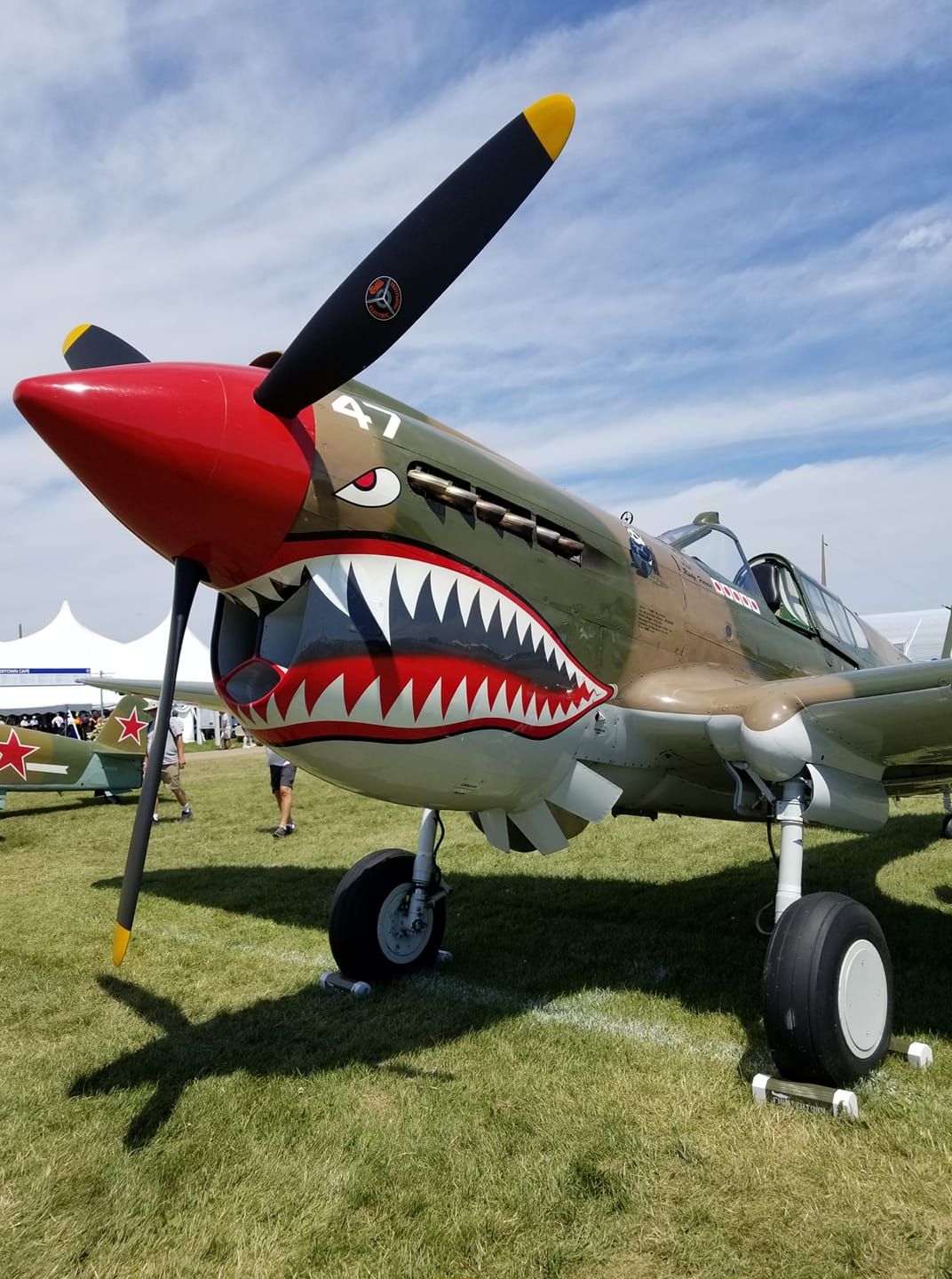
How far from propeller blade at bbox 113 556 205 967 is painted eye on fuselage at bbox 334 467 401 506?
62cm

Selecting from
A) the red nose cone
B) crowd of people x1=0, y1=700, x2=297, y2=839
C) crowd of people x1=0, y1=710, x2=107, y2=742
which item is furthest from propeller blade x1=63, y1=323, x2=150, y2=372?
crowd of people x1=0, y1=710, x2=107, y2=742

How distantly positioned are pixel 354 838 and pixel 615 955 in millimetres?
5888

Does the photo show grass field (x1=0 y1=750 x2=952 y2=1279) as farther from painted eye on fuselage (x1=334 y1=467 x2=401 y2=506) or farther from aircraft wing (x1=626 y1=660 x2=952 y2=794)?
painted eye on fuselage (x1=334 y1=467 x2=401 y2=506)

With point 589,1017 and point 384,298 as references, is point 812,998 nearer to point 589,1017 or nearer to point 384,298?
point 589,1017

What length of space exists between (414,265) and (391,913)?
11.8 ft

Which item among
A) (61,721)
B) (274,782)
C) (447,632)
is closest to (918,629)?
(274,782)

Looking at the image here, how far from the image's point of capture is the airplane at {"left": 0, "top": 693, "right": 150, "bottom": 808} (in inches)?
500

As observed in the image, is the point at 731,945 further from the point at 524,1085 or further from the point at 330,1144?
the point at 330,1144

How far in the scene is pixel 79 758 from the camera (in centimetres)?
1352

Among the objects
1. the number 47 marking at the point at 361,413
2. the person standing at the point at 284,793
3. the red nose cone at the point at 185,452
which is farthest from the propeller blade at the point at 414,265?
the person standing at the point at 284,793

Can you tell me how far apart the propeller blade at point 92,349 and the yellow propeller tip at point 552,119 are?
202 centimetres

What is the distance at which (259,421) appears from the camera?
3.04 meters

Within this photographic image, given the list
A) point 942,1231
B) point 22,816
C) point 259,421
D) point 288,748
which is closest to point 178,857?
point 22,816

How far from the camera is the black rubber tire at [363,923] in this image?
484cm
